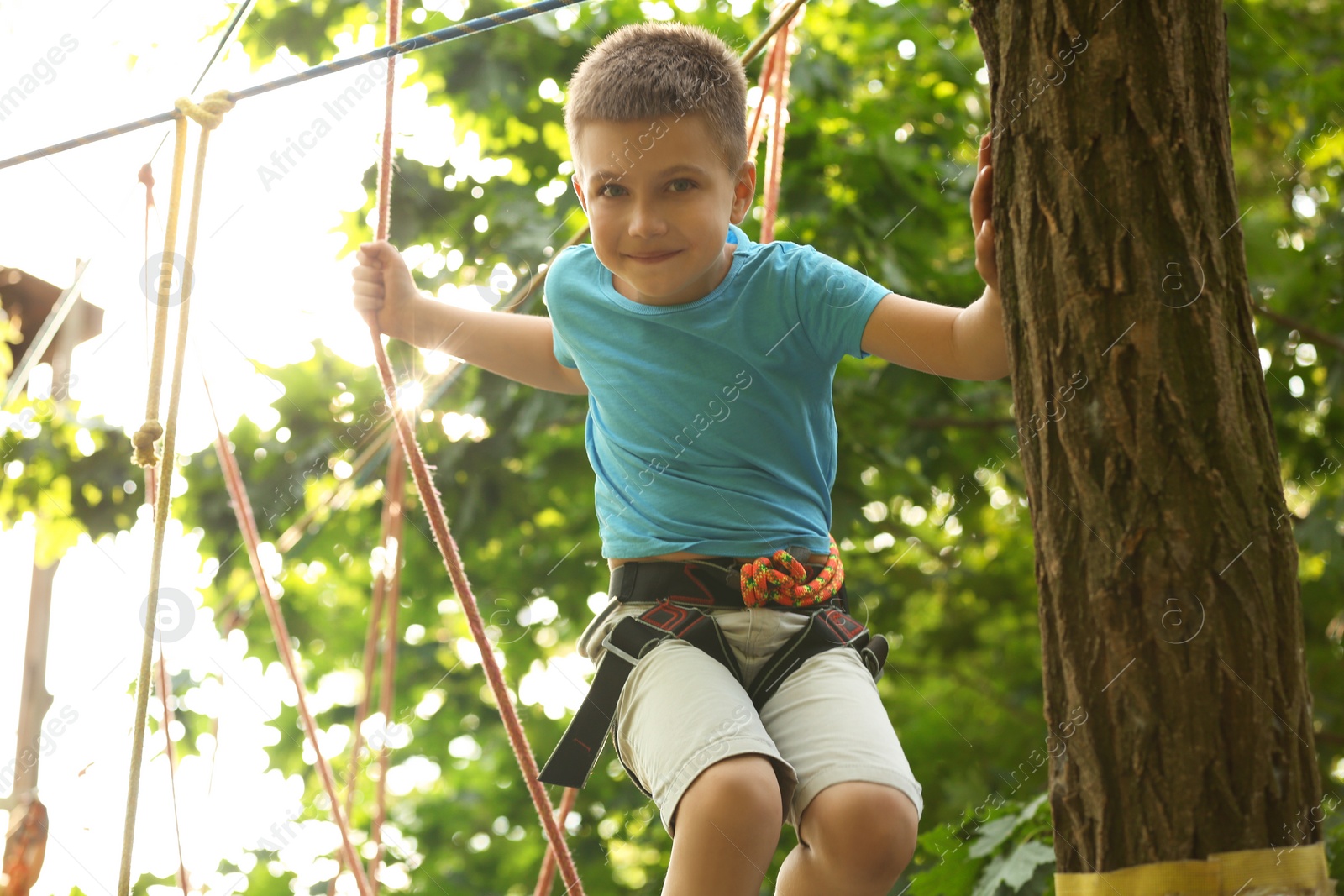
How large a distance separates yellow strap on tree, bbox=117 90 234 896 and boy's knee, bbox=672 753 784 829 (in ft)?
2.59

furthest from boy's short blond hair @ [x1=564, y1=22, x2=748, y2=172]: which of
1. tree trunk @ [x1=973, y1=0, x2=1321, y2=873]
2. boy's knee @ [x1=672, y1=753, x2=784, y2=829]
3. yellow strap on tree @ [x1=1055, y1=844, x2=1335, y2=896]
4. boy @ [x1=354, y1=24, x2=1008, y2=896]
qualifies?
yellow strap on tree @ [x1=1055, y1=844, x2=1335, y2=896]

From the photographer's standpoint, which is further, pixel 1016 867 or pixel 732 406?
pixel 1016 867

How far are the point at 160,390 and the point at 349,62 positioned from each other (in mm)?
515

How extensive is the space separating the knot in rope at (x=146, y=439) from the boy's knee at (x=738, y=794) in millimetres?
987

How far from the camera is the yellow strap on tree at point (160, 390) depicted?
1.55m

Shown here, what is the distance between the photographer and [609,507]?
4.75 feet

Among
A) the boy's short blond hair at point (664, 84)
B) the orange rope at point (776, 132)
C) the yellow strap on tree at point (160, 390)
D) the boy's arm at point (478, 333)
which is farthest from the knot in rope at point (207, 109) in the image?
the orange rope at point (776, 132)

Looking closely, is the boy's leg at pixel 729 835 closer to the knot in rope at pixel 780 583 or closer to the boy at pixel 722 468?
the boy at pixel 722 468

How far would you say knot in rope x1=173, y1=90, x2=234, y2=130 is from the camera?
167 cm

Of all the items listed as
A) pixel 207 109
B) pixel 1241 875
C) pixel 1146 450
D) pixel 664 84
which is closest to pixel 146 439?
pixel 207 109

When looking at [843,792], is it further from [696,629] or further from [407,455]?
[407,455]

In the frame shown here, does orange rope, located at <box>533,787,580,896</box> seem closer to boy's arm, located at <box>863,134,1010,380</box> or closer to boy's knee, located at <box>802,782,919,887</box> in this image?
boy's knee, located at <box>802,782,919,887</box>

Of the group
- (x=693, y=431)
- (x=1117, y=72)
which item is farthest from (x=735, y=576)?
(x=1117, y=72)

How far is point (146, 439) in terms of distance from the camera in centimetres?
170
